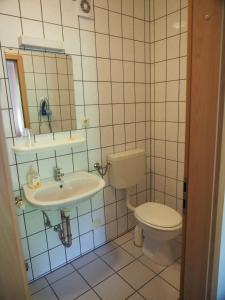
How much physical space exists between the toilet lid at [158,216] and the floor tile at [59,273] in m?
0.74

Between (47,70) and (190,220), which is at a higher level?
(47,70)

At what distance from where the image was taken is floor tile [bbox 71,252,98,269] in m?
1.87

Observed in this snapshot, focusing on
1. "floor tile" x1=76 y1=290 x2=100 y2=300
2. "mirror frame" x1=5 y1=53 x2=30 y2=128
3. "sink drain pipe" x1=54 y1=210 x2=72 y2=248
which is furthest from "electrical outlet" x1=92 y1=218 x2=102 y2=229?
"mirror frame" x1=5 y1=53 x2=30 y2=128

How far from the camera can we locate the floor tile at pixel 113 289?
1.55m

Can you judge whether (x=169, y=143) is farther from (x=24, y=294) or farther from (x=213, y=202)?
(x=24, y=294)

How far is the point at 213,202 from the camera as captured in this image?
0.87m

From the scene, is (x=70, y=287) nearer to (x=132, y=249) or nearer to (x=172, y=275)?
(x=132, y=249)

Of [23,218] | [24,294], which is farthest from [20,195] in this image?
[24,294]

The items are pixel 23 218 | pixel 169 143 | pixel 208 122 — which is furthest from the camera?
pixel 169 143

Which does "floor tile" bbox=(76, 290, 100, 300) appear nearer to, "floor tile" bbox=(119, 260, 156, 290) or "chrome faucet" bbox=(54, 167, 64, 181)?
"floor tile" bbox=(119, 260, 156, 290)

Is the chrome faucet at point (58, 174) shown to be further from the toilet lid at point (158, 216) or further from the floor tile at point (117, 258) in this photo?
the floor tile at point (117, 258)

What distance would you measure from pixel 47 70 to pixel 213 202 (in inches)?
55.3

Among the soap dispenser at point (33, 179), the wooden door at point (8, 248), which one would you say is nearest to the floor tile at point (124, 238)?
the soap dispenser at point (33, 179)

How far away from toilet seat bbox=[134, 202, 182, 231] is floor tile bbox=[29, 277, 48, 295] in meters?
0.92
